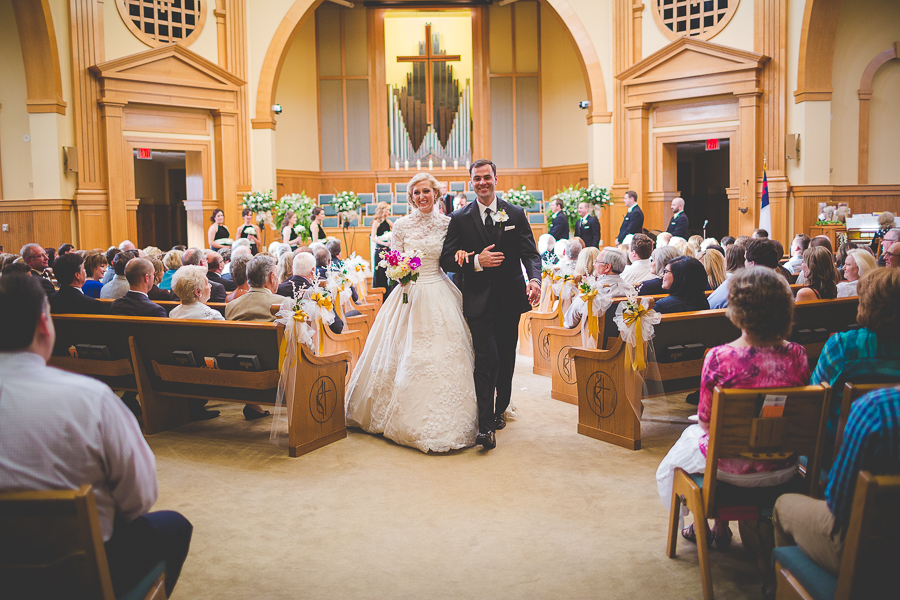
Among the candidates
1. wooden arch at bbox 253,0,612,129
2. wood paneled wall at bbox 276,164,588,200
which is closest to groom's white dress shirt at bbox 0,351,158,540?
wooden arch at bbox 253,0,612,129

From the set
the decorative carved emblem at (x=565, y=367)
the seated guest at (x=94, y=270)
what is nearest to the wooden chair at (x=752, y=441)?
the decorative carved emblem at (x=565, y=367)

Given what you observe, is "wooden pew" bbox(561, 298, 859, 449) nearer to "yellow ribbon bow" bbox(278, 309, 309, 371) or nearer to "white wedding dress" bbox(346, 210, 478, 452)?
"white wedding dress" bbox(346, 210, 478, 452)

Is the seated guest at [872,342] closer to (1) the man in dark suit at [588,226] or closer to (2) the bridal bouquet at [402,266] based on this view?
(2) the bridal bouquet at [402,266]

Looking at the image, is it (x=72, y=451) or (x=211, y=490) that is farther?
(x=211, y=490)

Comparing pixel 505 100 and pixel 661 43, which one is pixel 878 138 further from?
pixel 505 100

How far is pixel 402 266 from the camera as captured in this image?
169 inches

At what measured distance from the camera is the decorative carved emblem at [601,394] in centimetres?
422

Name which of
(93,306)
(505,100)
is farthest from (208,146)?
(93,306)

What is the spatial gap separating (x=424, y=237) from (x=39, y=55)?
9.26 meters

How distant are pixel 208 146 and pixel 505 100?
6840 mm

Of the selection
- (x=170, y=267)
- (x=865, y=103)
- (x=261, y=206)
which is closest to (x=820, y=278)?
(x=170, y=267)

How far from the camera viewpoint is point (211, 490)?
3600mm

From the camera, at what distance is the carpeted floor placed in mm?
2588

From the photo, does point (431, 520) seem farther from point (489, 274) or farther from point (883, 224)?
point (883, 224)
